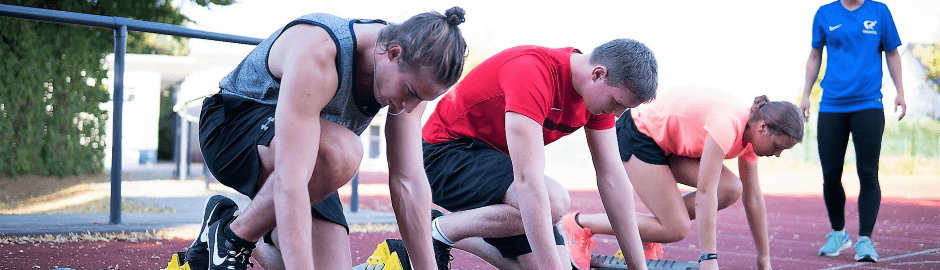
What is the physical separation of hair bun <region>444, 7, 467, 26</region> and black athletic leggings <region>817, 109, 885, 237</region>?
3.33m

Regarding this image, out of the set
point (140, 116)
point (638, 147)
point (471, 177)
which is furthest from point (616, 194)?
point (140, 116)

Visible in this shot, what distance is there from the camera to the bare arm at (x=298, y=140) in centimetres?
196

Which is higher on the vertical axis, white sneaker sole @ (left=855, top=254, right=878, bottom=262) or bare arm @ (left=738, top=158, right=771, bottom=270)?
bare arm @ (left=738, top=158, right=771, bottom=270)

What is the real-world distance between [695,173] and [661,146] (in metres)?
0.22

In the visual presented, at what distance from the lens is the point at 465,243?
338 centimetres

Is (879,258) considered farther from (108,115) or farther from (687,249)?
(108,115)

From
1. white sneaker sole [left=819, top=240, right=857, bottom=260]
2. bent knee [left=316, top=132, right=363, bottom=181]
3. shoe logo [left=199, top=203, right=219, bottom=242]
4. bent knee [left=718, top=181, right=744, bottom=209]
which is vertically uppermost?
bent knee [left=316, top=132, right=363, bottom=181]

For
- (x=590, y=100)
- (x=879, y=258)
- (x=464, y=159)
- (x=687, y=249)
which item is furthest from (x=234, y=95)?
(x=879, y=258)

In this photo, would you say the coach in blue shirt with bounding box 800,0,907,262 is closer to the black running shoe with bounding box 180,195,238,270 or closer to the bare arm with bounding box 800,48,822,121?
the bare arm with bounding box 800,48,822,121

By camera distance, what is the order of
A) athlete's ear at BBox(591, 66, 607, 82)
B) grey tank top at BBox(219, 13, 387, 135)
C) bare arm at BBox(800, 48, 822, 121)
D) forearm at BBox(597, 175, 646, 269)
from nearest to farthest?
grey tank top at BBox(219, 13, 387, 135) → athlete's ear at BBox(591, 66, 607, 82) → forearm at BBox(597, 175, 646, 269) → bare arm at BBox(800, 48, 822, 121)

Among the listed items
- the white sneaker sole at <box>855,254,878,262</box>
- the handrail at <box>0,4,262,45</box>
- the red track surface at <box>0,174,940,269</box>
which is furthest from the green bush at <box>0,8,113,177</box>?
the white sneaker sole at <box>855,254,878,262</box>

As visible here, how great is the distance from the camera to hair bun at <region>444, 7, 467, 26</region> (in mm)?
2004

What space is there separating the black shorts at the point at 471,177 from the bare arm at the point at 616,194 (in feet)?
0.95

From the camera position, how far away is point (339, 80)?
2102 mm
